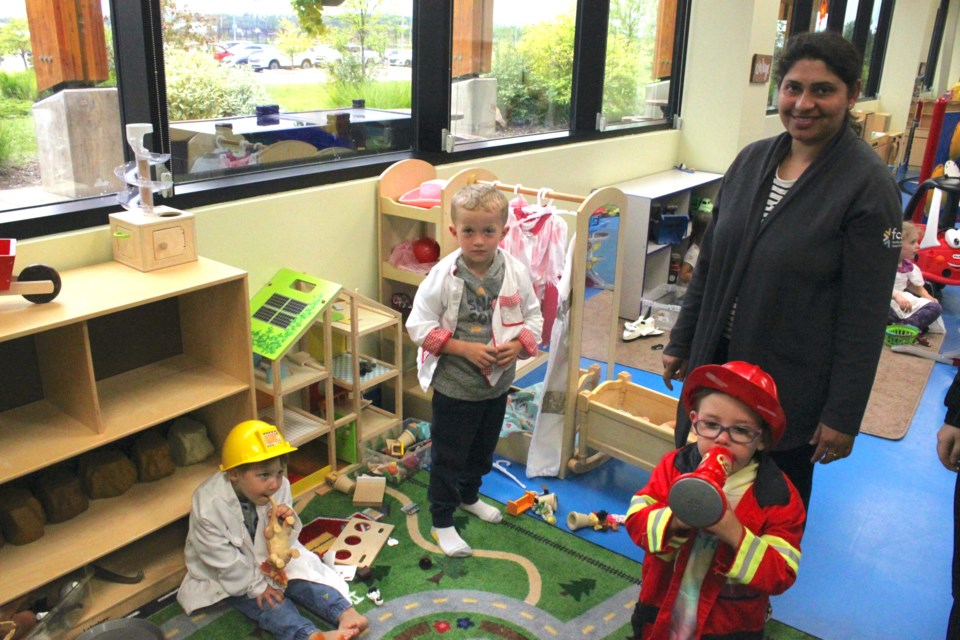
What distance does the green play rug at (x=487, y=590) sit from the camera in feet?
6.91

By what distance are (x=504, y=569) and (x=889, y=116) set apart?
9.63 m

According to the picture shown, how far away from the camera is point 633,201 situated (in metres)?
4.45

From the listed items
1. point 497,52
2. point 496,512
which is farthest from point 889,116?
point 496,512

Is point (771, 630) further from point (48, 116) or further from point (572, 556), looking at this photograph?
point (48, 116)

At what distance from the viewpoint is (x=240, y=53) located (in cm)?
282

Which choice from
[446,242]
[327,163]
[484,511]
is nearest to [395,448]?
[484,511]

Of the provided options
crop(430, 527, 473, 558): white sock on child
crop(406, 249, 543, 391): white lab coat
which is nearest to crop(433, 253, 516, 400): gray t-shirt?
crop(406, 249, 543, 391): white lab coat

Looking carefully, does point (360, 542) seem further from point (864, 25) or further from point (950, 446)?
point (864, 25)

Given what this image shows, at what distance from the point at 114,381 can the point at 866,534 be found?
2.48 m

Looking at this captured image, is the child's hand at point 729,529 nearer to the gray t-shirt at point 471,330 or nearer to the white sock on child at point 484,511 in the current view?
the gray t-shirt at point 471,330

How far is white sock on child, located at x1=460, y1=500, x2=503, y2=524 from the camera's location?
258 cm

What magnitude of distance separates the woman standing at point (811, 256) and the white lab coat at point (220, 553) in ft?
4.31

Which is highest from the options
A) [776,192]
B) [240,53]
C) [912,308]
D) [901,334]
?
[240,53]

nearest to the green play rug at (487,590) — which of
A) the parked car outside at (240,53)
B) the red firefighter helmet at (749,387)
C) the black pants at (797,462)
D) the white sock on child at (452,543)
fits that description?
the white sock on child at (452,543)
